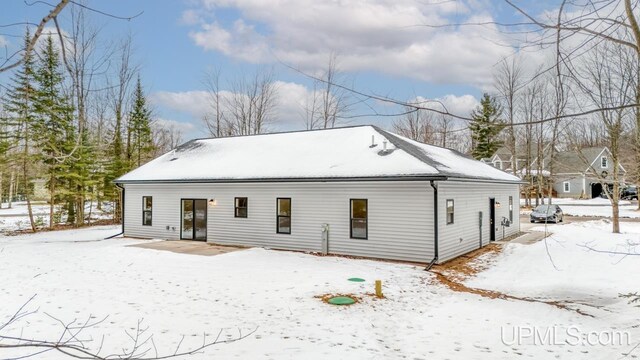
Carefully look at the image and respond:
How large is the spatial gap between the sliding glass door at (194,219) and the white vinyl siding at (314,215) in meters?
0.27

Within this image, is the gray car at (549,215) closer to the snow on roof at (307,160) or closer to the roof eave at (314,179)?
the snow on roof at (307,160)

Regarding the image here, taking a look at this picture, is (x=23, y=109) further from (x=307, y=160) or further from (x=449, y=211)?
(x=449, y=211)

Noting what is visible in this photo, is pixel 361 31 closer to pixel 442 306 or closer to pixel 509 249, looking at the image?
pixel 442 306

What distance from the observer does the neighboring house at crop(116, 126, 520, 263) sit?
11.9m

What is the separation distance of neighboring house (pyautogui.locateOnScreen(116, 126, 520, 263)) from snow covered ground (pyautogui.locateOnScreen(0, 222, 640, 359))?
3.51 feet

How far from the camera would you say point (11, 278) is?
989 centimetres

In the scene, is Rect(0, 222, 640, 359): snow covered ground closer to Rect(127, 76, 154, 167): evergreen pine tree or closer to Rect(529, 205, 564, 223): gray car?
Rect(529, 205, 564, 223): gray car

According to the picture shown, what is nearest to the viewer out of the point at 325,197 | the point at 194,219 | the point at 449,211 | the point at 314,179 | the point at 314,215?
the point at 449,211

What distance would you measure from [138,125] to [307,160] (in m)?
19.1

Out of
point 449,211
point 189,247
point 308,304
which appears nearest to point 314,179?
point 449,211

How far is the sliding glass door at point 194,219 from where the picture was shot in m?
16.0

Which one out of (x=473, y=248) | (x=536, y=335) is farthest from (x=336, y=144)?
(x=536, y=335)

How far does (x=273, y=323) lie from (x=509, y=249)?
37.9 ft

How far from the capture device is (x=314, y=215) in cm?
1350
